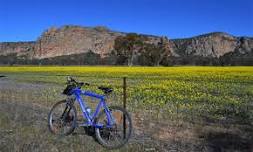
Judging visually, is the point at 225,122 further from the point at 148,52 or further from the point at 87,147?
the point at 148,52

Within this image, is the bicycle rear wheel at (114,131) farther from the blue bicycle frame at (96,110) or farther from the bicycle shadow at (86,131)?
the bicycle shadow at (86,131)

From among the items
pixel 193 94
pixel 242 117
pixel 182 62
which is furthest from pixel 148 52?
pixel 242 117

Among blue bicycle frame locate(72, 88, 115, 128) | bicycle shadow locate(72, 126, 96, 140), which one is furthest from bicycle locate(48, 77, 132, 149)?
bicycle shadow locate(72, 126, 96, 140)

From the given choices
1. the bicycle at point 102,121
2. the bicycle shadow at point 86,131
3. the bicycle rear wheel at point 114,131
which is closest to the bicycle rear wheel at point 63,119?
the bicycle at point 102,121

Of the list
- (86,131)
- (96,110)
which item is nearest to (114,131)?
(96,110)

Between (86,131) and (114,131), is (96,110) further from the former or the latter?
(86,131)

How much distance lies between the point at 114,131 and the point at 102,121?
0.29 meters

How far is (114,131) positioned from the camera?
29.5ft

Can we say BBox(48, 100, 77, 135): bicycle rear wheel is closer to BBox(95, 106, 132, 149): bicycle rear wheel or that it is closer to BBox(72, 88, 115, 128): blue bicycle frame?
BBox(72, 88, 115, 128): blue bicycle frame

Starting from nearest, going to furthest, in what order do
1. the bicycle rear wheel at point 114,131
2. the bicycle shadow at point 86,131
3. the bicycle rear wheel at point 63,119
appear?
1. the bicycle rear wheel at point 114,131
2. the bicycle rear wheel at point 63,119
3. the bicycle shadow at point 86,131

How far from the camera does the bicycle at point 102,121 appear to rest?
8.86m

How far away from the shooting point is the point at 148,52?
122 metres

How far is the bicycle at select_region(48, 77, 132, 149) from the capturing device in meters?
8.86

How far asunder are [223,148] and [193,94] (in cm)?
1232
